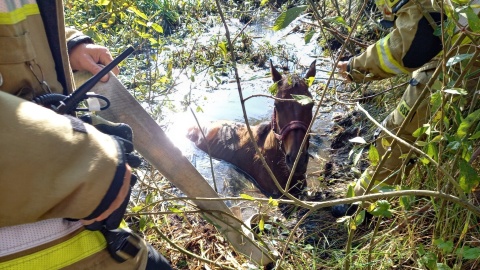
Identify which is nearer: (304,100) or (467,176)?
(467,176)

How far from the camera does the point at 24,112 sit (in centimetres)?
136

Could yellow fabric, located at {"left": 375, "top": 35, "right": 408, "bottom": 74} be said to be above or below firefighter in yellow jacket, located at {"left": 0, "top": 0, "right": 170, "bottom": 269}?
below

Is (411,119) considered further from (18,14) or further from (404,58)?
(18,14)

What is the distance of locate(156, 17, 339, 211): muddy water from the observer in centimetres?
629

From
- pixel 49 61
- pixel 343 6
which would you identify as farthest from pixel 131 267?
pixel 343 6

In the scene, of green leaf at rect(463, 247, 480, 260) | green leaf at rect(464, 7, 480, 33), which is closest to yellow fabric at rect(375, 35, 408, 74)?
green leaf at rect(464, 7, 480, 33)

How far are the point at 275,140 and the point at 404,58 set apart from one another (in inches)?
111

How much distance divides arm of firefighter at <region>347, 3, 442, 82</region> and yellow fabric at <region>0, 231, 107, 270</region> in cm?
246

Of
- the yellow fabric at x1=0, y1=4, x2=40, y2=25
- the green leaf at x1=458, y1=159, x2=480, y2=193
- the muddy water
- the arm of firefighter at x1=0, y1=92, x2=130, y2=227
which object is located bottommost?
the muddy water

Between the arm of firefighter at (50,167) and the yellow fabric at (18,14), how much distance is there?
403 mm

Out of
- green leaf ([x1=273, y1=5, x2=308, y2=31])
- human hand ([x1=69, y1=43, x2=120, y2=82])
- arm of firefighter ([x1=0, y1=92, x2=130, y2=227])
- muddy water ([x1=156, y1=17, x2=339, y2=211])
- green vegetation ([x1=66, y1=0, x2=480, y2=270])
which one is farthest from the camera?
muddy water ([x1=156, y1=17, x2=339, y2=211])

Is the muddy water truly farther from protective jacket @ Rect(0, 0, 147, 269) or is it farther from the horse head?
protective jacket @ Rect(0, 0, 147, 269)

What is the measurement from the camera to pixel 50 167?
1.36m

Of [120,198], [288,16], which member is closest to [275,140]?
[288,16]
